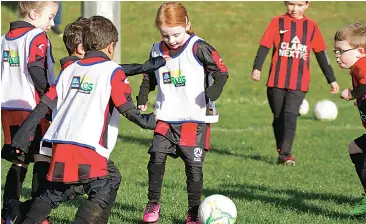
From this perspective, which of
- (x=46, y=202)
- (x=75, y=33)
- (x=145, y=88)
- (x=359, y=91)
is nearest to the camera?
(x=46, y=202)

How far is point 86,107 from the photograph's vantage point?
5715 millimetres

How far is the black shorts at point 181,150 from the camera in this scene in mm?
7008

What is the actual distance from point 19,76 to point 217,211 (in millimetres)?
2006

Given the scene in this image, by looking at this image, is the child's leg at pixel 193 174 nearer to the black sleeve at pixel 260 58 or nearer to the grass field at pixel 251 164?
the grass field at pixel 251 164

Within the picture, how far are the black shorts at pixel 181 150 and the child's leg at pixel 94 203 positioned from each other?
4.24ft

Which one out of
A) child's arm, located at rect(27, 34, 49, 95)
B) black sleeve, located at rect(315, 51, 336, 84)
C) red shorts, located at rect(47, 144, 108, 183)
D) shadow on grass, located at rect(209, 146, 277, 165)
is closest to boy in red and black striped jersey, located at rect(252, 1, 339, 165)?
black sleeve, located at rect(315, 51, 336, 84)

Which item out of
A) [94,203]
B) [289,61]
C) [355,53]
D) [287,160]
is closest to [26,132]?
[94,203]

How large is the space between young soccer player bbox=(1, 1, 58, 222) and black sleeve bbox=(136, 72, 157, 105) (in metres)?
0.78

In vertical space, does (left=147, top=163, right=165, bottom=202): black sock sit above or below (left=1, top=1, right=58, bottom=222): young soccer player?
below

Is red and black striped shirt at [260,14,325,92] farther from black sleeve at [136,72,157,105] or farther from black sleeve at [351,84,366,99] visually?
black sleeve at [351,84,366,99]

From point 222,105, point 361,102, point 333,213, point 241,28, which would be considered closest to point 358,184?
point 333,213

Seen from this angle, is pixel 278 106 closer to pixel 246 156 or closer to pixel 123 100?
pixel 246 156

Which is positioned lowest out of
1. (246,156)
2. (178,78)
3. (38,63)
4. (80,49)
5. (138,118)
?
(246,156)

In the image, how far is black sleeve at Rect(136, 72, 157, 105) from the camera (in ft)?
23.7
